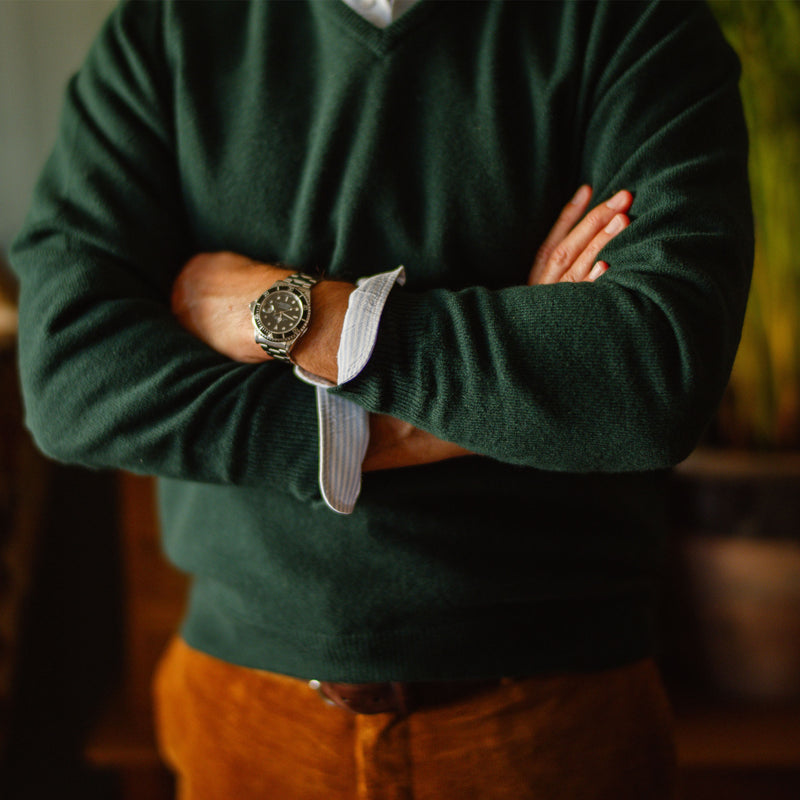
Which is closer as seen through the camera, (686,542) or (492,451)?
(492,451)

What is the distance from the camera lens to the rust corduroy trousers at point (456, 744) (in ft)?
2.81

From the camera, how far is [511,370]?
678 mm

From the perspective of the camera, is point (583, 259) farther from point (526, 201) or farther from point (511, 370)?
point (511, 370)

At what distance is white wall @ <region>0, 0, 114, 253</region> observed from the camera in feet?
5.28

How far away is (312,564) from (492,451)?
278mm

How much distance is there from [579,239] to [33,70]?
4.71ft

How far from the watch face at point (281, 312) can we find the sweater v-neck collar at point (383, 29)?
1.14ft

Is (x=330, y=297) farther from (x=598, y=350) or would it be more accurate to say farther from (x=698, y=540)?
(x=698, y=540)

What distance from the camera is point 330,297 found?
761 mm

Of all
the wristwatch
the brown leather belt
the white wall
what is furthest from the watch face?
the white wall

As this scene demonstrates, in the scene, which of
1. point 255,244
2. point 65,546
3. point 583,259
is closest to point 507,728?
point 583,259

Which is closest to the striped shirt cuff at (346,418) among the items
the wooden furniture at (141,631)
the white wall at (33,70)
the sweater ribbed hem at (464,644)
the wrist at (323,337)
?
the wrist at (323,337)

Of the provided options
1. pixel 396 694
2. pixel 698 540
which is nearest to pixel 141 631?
pixel 396 694

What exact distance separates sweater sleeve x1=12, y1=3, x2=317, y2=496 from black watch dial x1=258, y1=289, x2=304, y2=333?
56 millimetres
